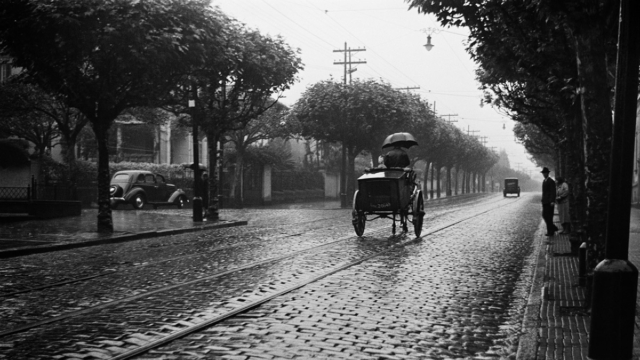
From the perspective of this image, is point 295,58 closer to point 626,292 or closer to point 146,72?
point 146,72

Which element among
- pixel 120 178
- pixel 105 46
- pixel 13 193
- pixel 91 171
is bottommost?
pixel 13 193

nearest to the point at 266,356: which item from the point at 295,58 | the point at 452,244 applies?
the point at 452,244

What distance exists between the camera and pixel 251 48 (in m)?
23.6

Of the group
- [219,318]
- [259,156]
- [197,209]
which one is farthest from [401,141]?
[259,156]

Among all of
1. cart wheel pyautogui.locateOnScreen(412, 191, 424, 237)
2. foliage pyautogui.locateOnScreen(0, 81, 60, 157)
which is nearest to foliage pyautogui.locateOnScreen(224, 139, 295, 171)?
foliage pyautogui.locateOnScreen(0, 81, 60, 157)

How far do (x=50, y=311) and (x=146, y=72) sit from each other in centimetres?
1093

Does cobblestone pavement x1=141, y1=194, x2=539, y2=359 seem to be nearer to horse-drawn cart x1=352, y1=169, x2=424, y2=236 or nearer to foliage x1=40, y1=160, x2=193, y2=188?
horse-drawn cart x1=352, y1=169, x2=424, y2=236

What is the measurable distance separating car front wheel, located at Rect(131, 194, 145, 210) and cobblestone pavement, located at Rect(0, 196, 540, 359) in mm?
16400

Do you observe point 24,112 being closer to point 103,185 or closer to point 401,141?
point 103,185

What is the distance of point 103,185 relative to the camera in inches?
687

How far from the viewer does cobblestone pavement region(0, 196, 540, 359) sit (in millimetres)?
5488

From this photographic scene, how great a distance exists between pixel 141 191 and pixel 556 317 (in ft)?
84.1

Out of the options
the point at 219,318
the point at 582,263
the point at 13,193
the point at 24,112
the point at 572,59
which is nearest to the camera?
the point at 219,318

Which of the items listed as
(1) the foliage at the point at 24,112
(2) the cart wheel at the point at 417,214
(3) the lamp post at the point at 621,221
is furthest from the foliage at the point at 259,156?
(3) the lamp post at the point at 621,221
